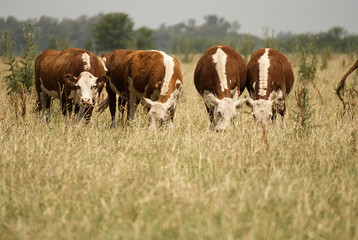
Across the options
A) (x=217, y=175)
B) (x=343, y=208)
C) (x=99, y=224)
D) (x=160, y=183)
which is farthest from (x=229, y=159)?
(x=99, y=224)

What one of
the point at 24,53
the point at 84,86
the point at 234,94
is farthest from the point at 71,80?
the point at 24,53

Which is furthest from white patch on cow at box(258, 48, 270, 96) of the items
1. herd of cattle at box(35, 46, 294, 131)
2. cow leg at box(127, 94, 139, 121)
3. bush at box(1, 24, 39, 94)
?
bush at box(1, 24, 39, 94)

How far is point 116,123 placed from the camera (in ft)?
24.1

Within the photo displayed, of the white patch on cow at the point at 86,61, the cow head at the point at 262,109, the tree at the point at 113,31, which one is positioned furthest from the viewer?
the tree at the point at 113,31

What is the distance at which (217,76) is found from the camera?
Answer: 6.16 metres

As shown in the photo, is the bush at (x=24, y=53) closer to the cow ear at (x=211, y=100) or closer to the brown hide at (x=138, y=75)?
the brown hide at (x=138, y=75)

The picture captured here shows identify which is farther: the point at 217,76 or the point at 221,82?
the point at 217,76

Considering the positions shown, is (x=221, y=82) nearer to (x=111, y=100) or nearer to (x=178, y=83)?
(x=178, y=83)

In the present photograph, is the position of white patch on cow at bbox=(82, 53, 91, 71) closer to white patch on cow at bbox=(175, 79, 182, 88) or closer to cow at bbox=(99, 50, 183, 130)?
cow at bbox=(99, 50, 183, 130)

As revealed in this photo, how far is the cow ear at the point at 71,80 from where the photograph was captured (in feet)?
20.6

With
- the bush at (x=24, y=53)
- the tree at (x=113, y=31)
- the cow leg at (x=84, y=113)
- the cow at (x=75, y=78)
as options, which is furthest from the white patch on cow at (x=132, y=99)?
the tree at (x=113, y=31)

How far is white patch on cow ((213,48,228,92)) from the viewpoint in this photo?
601 cm

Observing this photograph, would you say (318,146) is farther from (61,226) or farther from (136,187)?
(61,226)

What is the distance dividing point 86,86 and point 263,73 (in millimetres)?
3066
